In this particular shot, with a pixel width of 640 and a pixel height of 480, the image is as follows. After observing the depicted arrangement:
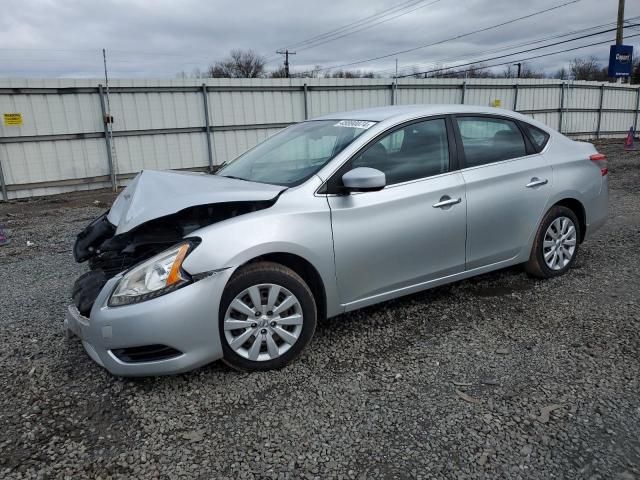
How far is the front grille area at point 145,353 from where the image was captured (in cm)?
273

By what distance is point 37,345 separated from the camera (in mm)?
3504

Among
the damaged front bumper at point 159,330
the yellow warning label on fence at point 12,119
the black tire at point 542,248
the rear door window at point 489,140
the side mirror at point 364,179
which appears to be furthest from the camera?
the yellow warning label on fence at point 12,119

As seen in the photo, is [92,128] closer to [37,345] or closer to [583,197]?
[37,345]

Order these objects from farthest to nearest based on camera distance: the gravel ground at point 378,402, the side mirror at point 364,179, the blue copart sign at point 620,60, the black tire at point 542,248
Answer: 1. the blue copart sign at point 620,60
2. the black tire at point 542,248
3. the side mirror at point 364,179
4. the gravel ground at point 378,402

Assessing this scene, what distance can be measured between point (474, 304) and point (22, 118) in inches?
418

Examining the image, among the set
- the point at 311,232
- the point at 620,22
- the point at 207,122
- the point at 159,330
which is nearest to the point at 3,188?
the point at 207,122

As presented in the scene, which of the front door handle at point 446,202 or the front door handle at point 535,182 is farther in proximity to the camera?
the front door handle at point 535,182

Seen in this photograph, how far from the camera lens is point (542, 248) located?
4.37 meters

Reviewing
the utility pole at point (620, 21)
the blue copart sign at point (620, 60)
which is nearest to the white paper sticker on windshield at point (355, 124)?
the blue copart sign at point (620, 60)

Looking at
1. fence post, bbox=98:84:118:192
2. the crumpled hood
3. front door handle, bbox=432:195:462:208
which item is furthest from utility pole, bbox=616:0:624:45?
the crumpled hood

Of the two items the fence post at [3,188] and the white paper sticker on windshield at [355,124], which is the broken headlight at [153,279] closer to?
the white paper sticker on windshield at [355,124]

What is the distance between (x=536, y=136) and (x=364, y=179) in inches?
83.9

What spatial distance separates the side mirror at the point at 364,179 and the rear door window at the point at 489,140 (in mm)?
1023

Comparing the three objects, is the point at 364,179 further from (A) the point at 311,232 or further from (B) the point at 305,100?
(B) the point at 305,100
